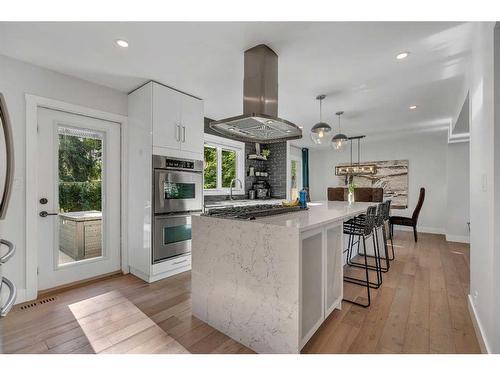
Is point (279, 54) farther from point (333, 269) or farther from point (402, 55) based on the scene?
point (333, 269)

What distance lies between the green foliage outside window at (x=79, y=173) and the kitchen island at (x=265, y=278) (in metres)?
1.74

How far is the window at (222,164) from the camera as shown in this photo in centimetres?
436

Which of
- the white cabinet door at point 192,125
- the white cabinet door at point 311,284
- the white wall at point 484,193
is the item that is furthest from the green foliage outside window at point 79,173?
the white wall at point 484,193

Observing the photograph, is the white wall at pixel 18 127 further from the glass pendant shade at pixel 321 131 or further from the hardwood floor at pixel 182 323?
the glass pendant shade at pixel 321 131

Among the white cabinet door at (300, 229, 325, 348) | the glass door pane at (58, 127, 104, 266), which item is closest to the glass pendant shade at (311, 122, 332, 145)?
the white cabinet door at (300, 229, 325, 348)

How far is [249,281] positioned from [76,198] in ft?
7.80

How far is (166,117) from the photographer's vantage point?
2.93 metres

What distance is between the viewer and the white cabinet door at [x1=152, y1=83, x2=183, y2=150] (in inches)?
111

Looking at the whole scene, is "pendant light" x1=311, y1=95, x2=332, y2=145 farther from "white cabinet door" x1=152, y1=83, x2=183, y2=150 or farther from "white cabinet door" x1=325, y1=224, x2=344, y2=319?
"white cabinet door" x1=152, y1=83, x2=183, y2=150

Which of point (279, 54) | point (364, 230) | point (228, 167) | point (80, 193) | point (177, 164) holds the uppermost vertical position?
point (279, 54)

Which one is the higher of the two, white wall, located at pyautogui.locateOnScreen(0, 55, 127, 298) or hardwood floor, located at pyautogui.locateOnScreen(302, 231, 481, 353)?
white wall, located at pyautogui.locateOnScreen(0, 55, 127, 298)

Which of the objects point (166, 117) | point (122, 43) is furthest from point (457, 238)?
point (122, 43)

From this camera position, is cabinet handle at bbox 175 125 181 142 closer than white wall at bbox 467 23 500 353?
No
